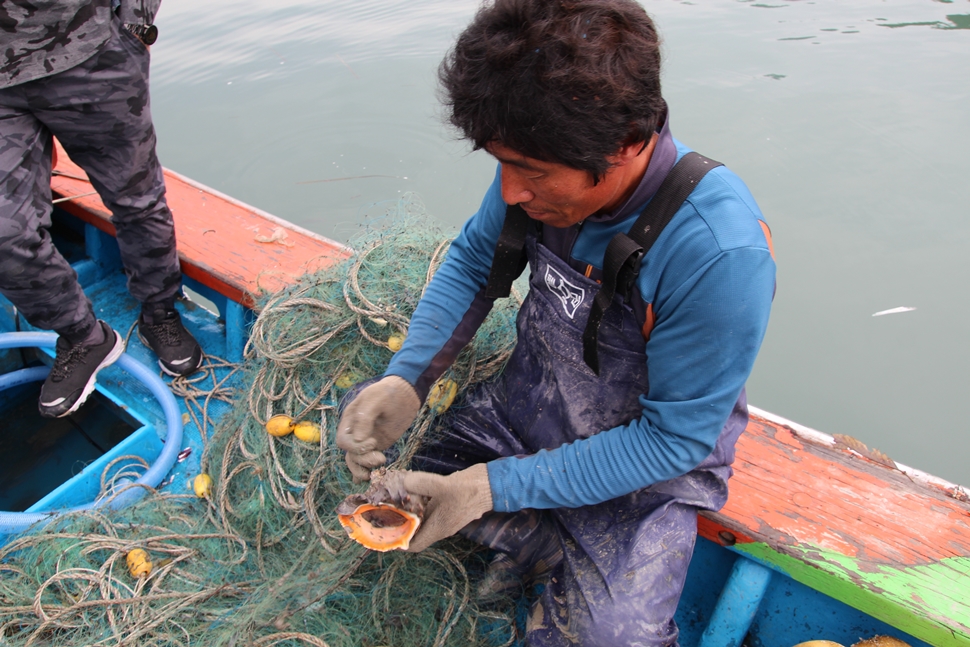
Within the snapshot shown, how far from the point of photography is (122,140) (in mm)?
2602

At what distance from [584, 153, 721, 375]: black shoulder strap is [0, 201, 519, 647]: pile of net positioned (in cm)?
100

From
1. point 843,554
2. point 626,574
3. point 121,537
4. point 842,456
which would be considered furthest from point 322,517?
point 842,456

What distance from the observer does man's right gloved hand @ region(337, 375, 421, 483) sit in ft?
6.24

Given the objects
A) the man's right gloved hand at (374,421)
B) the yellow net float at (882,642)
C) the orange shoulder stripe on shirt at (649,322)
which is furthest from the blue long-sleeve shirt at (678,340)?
the yellow net float at (882,642)

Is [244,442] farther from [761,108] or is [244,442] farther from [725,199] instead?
[761,108]

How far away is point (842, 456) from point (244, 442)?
7.74 feet

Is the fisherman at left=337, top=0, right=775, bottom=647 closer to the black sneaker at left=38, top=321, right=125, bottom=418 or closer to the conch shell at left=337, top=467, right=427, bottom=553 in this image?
the conch shell at left=337, top=467, right=427, bottom=553

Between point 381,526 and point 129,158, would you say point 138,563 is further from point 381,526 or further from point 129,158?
point 129,158

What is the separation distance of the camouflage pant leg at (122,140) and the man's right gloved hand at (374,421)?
5.37ft

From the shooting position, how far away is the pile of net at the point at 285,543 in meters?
2.05

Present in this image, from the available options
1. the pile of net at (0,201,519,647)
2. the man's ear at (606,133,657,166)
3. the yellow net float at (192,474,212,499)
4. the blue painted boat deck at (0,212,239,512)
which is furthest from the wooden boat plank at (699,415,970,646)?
the blue painted boat deck at (0,212,239,512)

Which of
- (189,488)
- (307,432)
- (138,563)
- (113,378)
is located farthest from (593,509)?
(113,378)

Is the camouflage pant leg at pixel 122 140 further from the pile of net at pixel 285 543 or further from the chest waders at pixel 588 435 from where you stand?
the chest waders at pixel 588 435

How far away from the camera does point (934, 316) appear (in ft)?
14.8
